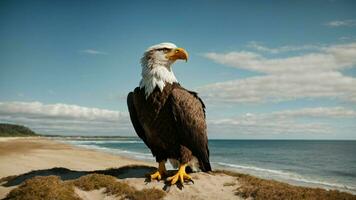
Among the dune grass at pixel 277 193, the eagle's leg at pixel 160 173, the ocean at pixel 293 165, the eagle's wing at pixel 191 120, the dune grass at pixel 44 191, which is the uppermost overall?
the eagle's wing at pixel 191 120

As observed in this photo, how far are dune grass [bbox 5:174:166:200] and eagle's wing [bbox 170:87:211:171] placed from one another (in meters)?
1.42

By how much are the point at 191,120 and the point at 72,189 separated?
3542 mm

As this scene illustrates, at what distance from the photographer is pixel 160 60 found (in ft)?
28.7

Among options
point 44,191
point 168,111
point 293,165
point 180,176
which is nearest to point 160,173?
point 180,176

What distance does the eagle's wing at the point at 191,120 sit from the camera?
27.8ft

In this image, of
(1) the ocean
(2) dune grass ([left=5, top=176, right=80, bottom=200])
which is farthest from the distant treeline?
(2) dune grass ([left=5, top=176, right=80, bottom=200])

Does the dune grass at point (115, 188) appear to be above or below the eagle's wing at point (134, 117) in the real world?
below

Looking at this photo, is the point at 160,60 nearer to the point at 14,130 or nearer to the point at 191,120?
the point at 191,120

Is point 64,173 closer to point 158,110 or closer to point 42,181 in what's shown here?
point 42,181

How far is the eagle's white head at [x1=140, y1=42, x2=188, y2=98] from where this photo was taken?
864 centimetres

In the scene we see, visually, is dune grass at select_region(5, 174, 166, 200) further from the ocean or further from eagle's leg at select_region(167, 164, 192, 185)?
the ocean

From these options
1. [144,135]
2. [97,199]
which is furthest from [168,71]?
[97,199]

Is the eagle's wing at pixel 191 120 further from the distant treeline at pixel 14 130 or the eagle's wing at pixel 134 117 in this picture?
the distant treeline at pixel 14 130

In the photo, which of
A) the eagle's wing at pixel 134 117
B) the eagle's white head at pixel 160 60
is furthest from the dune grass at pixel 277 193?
the eagle's white head at pixel 160 60
